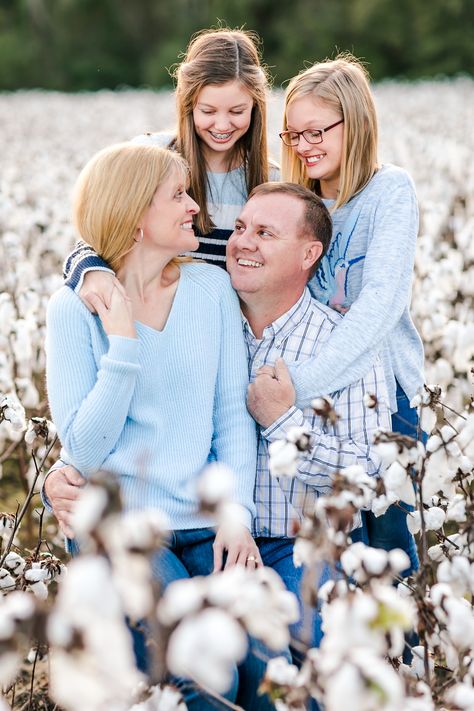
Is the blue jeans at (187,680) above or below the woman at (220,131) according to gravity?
below

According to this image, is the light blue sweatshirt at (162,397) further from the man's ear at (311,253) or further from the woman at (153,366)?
the man's ear at (311,253)

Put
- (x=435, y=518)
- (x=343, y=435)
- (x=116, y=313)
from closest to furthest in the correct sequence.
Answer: (x=435, y=518)
(x=116, y=313)
(x=343, y=435)

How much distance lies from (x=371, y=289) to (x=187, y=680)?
45.7 inches

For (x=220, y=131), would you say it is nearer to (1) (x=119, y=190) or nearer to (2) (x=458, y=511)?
(1) (x=119, y=190)

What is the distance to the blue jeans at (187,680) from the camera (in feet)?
6.49

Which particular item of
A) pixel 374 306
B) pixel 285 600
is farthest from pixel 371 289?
pixel 285 600

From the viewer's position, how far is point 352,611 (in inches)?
41.4

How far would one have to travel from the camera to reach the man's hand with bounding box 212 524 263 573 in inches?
87.4

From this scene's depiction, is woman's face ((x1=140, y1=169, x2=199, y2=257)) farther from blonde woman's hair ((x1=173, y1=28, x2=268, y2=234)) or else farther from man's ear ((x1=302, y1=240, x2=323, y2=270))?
blonde woman's hair ((x1=173, y1=28, x2=268, y2=234))

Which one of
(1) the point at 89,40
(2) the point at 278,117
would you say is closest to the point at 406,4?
(1) the point at 89,40

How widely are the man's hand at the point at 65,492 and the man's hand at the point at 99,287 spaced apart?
1.37 ft

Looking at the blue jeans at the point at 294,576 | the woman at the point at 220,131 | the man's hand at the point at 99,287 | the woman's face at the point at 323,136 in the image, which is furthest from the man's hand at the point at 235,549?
the woman's face at the point at 323,136

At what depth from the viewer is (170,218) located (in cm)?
241

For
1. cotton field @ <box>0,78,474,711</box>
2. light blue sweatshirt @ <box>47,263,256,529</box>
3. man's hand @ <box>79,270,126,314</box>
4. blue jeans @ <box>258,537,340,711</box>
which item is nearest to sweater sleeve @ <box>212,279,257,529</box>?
light blue sweatshirt @ <box>47,263,256,529</box>
